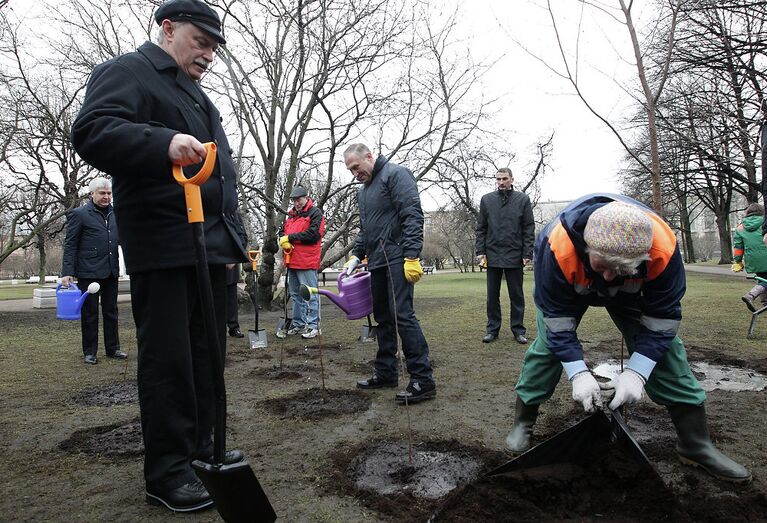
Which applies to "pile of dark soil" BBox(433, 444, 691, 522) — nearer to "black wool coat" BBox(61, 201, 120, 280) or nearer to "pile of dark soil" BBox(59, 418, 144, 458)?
"pile of dark soil" BBox(59, 418, 144, 458)

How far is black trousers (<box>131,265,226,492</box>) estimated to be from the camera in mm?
2211

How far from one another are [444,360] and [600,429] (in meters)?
3.06

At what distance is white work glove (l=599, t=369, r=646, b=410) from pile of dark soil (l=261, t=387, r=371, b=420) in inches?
73.0

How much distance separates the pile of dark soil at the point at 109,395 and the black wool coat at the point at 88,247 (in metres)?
1.64

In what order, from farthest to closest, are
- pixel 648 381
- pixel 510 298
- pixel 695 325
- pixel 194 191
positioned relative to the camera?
pixel 695 325 < pixel 510 298 < pixel 648 381 < pixel 194 191

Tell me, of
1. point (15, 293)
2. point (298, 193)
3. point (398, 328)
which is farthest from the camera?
point (15, 293)

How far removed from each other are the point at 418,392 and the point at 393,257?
3.43ft

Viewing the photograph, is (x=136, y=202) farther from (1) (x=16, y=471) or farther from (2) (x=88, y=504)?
(1) (x=16, y=471)

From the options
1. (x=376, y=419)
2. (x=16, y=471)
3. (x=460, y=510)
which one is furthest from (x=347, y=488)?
(x=16, y=471)

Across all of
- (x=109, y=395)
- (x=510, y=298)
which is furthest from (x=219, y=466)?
(x=510, y=298)

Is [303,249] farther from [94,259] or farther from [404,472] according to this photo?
[404,472]

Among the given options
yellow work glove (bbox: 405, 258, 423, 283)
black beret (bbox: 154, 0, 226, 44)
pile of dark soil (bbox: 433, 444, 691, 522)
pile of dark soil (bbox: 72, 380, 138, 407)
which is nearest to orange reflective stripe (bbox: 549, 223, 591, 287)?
pile of dark soil (bbox: 433, 444, 691, 522)

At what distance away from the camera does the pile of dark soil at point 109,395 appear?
160 inches

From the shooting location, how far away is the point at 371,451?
9.59 ft
